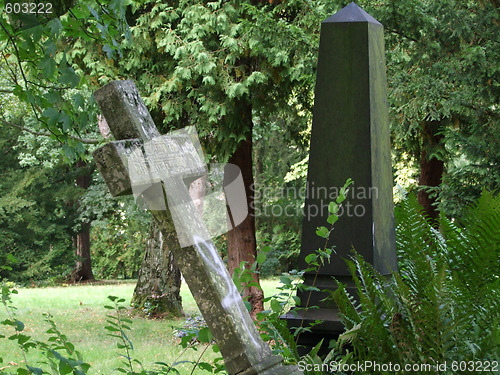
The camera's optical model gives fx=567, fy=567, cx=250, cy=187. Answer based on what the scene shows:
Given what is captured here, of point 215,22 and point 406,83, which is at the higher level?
point 215,22

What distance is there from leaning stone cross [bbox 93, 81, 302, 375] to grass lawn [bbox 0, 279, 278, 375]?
3366 millimetres

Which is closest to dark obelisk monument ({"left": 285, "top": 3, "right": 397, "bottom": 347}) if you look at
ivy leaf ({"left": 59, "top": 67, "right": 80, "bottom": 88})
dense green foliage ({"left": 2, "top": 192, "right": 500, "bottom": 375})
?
dense green foliage ({"left": 2, "top": 192, "right": 500, "bottom": 375})

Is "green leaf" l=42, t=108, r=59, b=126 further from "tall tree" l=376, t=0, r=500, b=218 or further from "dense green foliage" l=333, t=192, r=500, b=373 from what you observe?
"tall tree" l=376, t=0, r=500, b=218

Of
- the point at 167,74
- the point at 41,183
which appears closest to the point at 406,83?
the point at 167,74

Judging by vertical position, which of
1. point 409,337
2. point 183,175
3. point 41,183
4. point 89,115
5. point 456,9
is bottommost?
point 41,183

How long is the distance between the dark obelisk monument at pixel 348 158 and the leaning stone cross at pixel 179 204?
0.68 meters

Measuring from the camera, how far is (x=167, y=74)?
33.9 feet

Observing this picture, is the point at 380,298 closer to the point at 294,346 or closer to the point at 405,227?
the point at 294,346

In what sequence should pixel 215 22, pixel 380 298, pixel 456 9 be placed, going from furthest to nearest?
1. pixel 215 22
2. pixel 456 9
3. pixel 380 298

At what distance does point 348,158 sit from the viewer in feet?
8.53

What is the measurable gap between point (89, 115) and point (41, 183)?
23563 millimetres

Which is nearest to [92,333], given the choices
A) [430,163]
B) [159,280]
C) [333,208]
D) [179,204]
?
[159,280]

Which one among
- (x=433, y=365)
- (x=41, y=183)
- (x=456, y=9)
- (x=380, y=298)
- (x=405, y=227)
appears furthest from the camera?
(x=41, y=183)

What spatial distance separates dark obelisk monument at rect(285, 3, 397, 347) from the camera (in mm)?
2543
